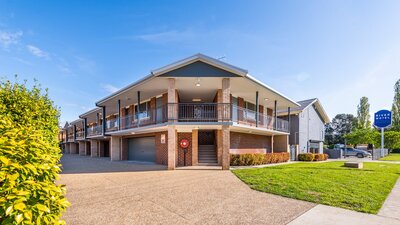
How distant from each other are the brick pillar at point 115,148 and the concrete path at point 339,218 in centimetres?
1956

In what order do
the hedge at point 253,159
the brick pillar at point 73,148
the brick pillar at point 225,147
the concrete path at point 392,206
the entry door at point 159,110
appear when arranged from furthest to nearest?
the brick pillar at point 73,148 < the entry door at point 159,110 < the hedge at point 253,159 < the brick pillar at point 225,147 < the concrete path at point 392,206

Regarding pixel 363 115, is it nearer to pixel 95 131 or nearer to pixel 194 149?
pixel 194 149

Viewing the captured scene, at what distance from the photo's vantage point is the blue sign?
28386mm

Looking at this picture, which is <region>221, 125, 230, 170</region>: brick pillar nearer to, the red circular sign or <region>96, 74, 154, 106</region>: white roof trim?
the red circular sign

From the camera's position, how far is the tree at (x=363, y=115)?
170 feet

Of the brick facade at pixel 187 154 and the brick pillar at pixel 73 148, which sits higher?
the brick facade at pixel 187 154

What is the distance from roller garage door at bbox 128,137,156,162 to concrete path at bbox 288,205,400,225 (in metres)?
14.8

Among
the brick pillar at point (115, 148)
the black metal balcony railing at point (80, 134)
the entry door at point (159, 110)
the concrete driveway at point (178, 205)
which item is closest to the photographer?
the concrete driveway at point (178, 205)

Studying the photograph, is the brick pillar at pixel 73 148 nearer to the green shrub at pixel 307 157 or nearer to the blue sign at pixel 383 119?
the green shrub at pixel 307 157

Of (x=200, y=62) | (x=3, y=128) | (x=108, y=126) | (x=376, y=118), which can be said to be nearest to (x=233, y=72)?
(x=200, y=62)

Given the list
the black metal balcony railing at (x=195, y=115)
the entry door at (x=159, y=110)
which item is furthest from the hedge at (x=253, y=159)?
the entry door at (x=159, y=110)

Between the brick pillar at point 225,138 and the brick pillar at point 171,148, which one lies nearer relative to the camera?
the brick pillar at point 225,138

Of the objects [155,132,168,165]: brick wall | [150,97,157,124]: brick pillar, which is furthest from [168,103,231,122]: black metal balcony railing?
[155,132,168,165]: brick wall

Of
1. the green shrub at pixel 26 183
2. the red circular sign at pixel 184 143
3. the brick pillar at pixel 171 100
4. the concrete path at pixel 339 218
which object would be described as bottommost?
the concrete path at pixel 339 218
